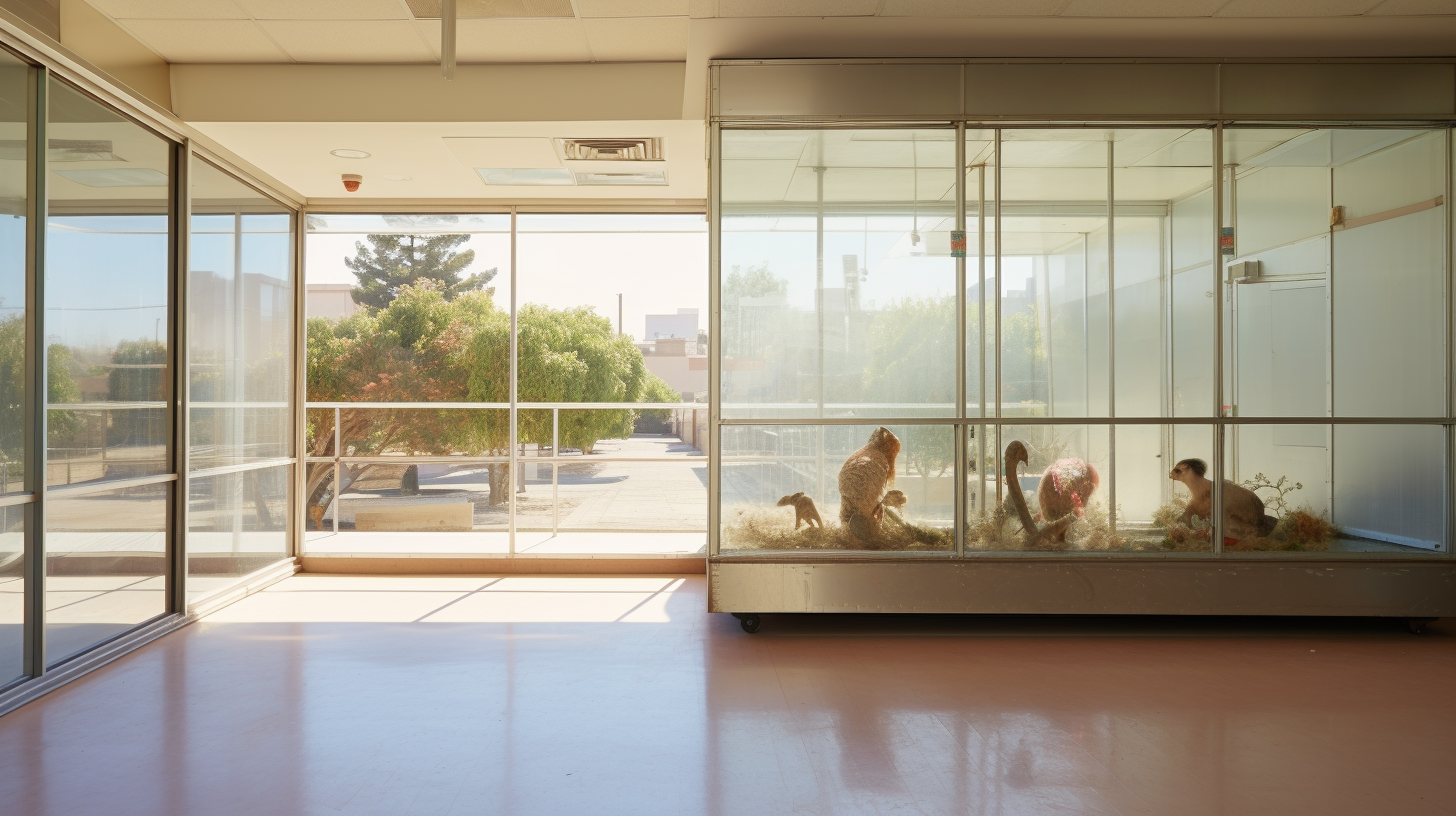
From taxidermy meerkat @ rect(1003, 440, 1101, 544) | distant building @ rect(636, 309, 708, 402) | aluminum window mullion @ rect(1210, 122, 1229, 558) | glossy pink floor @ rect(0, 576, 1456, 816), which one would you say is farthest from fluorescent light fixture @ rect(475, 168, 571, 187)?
distant building @ rect(636, 309, 708, 402)

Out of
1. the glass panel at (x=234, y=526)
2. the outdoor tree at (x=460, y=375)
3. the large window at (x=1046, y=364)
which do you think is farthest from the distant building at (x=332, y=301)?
the large window at (x=1046, y=364)

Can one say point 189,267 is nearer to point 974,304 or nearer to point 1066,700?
point 974,304

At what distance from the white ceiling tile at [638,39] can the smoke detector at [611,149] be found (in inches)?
18.5

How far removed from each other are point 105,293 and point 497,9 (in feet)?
6.46

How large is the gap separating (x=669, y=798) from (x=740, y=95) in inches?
115

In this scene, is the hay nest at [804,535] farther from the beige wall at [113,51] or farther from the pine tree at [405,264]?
the pine tree at [405,264]

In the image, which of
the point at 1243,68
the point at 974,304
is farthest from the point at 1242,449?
the point at 1243,68

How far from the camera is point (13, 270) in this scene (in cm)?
315

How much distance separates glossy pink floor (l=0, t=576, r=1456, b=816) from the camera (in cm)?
240

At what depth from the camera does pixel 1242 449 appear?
4.13 m

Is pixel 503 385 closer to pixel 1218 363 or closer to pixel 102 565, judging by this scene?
pixel 102 565

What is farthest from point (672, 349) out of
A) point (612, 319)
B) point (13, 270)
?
point (13, 270)

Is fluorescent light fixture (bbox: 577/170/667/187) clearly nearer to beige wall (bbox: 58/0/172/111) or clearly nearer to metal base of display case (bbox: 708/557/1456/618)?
beige wall (bbox: 58/0/172/111)

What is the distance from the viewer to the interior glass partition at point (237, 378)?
4.53 metres
